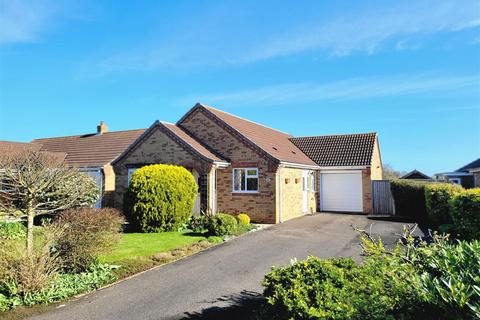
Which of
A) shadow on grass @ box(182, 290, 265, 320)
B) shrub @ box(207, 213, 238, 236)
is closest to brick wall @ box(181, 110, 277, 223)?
shrub @ box(207, 213, 238, 236)

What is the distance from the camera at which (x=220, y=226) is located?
44.8ft

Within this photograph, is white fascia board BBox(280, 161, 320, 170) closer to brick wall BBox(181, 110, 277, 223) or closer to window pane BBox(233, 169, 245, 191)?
brick wall BBox(181, 110, 277, 223)

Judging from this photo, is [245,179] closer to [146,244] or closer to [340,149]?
[146,244]

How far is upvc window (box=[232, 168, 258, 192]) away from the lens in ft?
59.9

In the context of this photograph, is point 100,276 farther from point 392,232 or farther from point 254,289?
point 392,232

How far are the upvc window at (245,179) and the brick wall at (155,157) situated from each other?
189 cm

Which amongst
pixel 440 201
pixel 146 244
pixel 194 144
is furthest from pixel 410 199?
pixel 146 244

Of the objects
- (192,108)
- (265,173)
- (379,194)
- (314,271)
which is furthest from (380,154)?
(314,271)

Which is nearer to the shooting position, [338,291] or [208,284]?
[338,291]

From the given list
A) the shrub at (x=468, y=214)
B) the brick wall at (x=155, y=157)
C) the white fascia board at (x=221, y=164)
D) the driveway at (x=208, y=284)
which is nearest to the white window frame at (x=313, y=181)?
the white fascia board at (x=221, y=164)

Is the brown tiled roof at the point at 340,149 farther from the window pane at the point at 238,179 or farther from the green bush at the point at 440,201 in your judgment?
the window pane at the point at 238,179

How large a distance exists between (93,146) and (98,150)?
1435 mm

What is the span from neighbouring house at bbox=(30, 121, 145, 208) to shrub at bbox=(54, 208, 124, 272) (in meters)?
12.9

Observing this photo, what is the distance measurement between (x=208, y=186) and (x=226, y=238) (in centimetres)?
501
